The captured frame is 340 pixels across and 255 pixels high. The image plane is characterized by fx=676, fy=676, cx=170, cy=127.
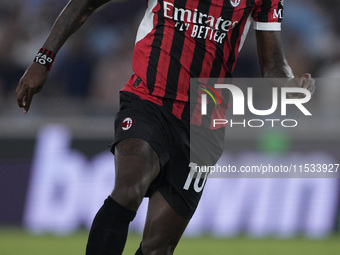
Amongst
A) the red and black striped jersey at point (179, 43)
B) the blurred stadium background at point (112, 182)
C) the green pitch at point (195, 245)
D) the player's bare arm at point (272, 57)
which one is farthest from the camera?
the blurred stadium background at point (112, 182)

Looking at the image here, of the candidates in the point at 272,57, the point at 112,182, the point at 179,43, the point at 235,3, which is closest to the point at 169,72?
the point at 179,43

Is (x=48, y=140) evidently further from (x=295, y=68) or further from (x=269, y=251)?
(x=295, y=68)

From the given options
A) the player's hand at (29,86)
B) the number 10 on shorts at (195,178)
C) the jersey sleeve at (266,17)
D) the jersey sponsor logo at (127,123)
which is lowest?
the number 10 on shorts at (195,178)

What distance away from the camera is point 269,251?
673 centimetres

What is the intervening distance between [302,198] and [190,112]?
4.22 m

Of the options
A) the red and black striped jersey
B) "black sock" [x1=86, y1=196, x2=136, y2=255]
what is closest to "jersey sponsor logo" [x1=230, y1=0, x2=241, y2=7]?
the red and black striped jersey

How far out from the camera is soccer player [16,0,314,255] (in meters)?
3.62

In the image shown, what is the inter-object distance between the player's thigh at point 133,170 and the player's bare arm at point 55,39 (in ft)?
1.76

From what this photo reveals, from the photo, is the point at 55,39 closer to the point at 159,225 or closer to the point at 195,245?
the point at 159,225

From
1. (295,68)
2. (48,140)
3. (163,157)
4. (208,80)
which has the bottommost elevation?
(48,140)

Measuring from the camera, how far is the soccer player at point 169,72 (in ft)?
11.9

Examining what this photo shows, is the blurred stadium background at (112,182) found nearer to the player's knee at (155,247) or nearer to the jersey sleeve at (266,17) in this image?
the player's knee at (155,247)

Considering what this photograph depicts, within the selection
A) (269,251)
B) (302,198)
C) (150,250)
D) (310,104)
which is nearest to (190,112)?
(150,250)

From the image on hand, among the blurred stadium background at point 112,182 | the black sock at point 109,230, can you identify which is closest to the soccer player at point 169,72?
the black sock at point 109,230
